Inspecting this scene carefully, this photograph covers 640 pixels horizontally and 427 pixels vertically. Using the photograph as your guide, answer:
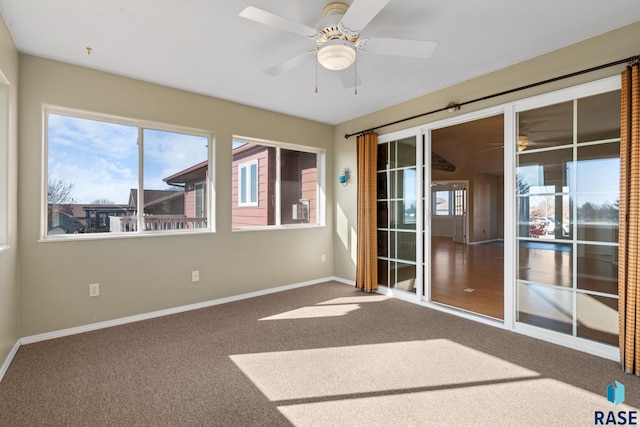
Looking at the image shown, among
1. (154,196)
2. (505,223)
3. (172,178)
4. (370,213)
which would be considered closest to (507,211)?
(505,223)

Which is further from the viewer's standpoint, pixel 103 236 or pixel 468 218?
pixel 468 218

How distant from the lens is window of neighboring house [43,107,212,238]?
304 cm

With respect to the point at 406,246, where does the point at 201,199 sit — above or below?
above

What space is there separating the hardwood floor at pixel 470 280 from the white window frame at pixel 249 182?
9.42 feet

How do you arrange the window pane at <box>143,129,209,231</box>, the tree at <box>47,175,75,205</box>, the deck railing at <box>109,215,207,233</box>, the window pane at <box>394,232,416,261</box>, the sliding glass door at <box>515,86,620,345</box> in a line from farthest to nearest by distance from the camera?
the window pane at <box>394,232,416,261</box> → the window pane at <box>143,129,209,231</box> → the deck railing at <box>109,215,207,233</box> → the tree at <box>47,175,75,205</box> → the sliding glass door at <box>515,86,620,345</box>

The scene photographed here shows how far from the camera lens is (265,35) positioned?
8.30ft

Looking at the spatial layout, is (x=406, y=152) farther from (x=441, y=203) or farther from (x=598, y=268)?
(x=441, y=203)

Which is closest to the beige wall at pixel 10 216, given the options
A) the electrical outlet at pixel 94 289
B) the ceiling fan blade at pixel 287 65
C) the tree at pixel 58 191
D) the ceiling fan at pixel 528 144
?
the tree at pixel 58 191

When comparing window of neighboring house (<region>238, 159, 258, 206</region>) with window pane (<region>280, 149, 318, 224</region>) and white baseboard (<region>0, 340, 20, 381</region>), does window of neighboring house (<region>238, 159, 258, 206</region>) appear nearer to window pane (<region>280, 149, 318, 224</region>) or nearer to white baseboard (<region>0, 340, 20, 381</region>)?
window pane (<region>280, 149, 318, 224</region>)

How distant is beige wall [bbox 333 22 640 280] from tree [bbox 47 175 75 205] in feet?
11.6

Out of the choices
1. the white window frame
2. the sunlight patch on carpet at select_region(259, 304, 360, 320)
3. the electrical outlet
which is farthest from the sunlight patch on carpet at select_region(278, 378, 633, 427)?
the white window frame

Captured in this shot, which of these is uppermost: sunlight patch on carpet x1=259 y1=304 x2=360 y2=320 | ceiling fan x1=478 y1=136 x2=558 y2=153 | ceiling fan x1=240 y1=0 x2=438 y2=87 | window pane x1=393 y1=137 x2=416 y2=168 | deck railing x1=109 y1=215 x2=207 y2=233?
ceiling fan x1=240 y1=0 x2=438 y2=87

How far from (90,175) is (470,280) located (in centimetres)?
542

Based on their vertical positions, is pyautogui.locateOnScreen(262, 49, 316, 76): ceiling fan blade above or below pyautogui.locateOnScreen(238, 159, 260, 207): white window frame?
above
